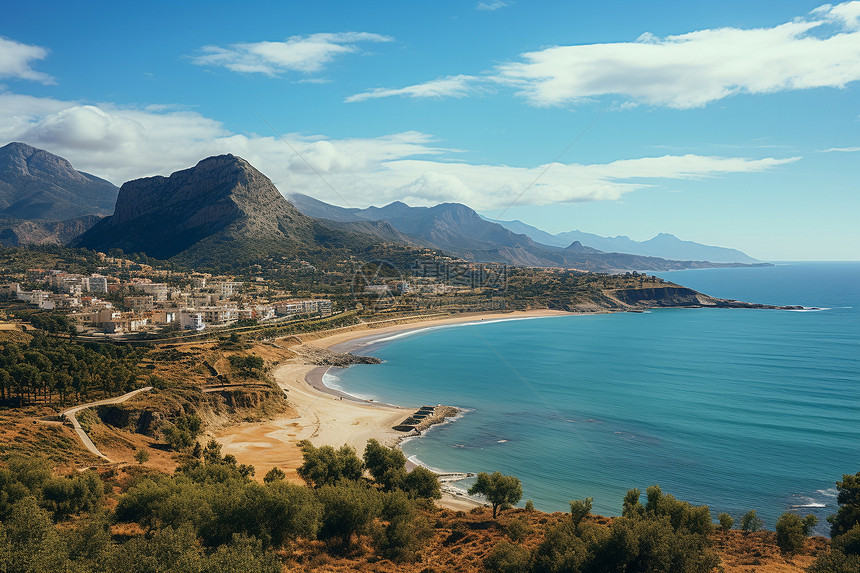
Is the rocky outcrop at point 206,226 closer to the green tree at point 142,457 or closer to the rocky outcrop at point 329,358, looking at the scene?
the rocky outcrop at point 329,358

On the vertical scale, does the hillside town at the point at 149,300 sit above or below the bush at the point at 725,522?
above

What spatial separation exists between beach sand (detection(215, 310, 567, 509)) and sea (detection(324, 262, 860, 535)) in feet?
10.00

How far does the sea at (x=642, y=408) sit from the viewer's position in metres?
34.6

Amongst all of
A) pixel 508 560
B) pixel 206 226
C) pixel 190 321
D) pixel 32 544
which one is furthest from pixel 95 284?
pixel 508 560

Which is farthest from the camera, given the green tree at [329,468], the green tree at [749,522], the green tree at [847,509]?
the green tree at [329,468]

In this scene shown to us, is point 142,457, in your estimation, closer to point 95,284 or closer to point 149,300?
point 149,300

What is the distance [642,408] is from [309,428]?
32.9 metres

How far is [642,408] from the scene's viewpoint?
52625 mm

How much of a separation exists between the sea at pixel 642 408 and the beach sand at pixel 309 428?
10.00 ft

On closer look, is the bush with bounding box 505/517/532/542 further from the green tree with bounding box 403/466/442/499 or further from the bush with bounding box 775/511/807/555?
the bush with bounding box 775/511/807/555

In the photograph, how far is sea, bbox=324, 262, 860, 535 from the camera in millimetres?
34594

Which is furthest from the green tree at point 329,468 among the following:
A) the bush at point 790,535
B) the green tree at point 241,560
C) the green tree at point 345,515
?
the bush at point 790,535

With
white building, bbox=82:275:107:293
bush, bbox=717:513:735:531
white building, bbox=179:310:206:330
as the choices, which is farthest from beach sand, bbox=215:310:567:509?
white building, bbox=82:275:107:293

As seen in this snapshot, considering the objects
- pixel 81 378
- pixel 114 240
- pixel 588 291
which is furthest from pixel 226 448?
pixel 114 240
